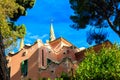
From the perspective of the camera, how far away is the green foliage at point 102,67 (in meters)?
14.4

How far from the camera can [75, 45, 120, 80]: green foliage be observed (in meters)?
14.4

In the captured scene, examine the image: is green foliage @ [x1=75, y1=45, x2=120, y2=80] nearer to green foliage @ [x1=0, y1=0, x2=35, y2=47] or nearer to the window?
green foliage @ [x1=0, y1=0, x2=35, y2=47]

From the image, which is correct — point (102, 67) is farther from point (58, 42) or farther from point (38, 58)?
point (58, 42)

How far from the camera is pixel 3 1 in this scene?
71.5 ft

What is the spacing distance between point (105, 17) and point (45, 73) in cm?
632

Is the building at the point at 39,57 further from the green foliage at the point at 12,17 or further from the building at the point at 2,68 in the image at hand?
the building at the point at 2,68

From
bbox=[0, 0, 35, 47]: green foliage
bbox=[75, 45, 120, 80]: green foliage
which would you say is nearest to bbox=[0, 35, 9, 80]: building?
bbox=[75, 45, 120, 80]: green foliage

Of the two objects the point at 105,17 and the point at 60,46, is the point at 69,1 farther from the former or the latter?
the point at 60,46

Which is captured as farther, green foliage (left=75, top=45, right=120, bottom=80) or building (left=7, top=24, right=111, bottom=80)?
building (left=7, top=24, right=111, bottom=80)

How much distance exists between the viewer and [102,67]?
48.9 ft

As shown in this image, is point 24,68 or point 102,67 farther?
point 24,68

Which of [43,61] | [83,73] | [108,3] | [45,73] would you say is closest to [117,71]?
[83,73]

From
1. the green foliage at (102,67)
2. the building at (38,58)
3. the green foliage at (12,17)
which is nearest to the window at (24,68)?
the building at (38,58)

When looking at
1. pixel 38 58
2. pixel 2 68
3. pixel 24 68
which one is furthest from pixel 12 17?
pixel 2 68
